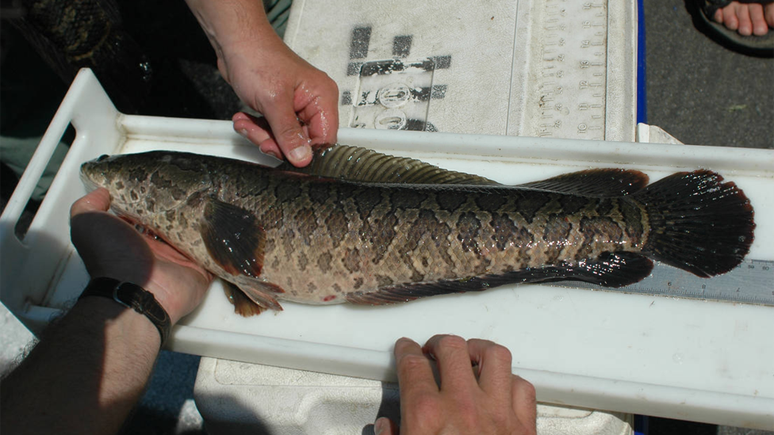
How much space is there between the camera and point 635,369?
262 centimetres

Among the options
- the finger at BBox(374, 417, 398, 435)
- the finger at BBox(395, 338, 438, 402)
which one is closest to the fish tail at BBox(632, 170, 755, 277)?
the finger at BBox(395, 338, 438, 402)

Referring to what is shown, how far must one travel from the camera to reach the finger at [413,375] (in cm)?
219

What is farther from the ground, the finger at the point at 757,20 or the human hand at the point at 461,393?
the finger at the point at 757,20

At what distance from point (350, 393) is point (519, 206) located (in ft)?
4.56

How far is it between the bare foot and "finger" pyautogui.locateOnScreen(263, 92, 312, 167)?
14.8 ft

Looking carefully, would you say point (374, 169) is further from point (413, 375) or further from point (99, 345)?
point (99, 345)

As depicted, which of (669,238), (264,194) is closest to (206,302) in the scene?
(264,194)

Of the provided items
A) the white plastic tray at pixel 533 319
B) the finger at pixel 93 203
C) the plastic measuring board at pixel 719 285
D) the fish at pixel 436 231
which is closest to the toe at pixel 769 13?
the white plastic tray at pixel 533 319

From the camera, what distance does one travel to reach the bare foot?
189 inches

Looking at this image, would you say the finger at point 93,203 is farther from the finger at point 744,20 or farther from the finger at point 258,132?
the finger at point 744,20

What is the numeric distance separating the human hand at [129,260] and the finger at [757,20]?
5450 millimetres

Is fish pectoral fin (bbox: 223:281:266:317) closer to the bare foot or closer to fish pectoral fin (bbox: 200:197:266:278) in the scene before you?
fish pectoral fin (bbox: 200:197:266:278)

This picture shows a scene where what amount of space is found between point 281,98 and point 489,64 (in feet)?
5.28

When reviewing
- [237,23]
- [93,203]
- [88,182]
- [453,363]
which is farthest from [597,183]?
[88,182]
